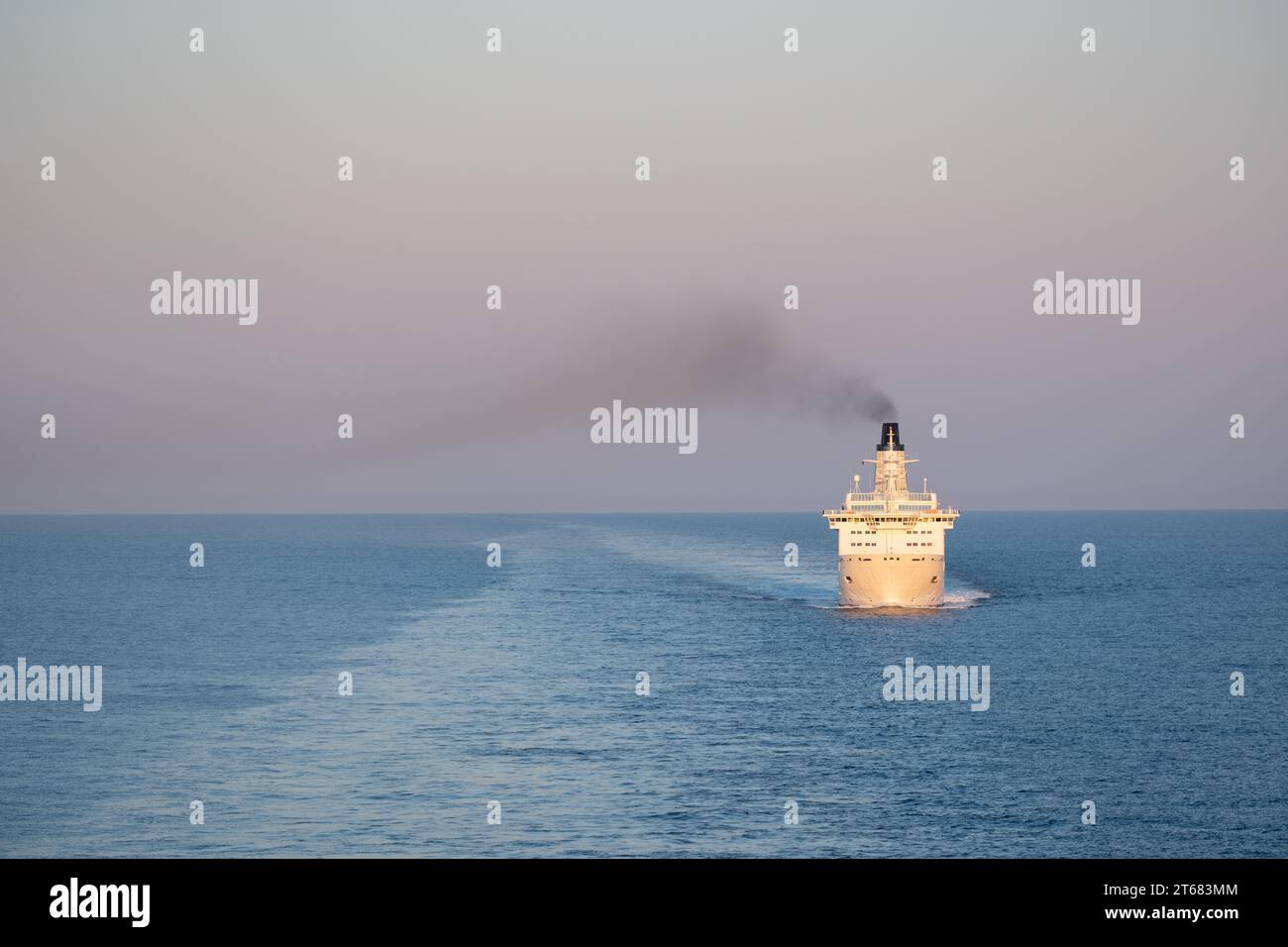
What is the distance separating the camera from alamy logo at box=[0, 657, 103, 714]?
229 feet

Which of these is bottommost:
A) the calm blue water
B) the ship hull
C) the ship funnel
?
the calm blue water

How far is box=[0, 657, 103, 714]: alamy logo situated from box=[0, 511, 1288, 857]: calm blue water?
1.39 meters

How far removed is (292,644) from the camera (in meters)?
92.8

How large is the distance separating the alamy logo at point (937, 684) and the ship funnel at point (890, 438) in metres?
35.8

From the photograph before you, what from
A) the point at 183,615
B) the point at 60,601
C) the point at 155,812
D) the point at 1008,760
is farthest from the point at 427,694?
the point at 60,601

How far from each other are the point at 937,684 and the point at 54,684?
171 ft

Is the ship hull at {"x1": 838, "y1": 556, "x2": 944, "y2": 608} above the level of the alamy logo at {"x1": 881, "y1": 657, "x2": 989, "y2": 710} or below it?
above
